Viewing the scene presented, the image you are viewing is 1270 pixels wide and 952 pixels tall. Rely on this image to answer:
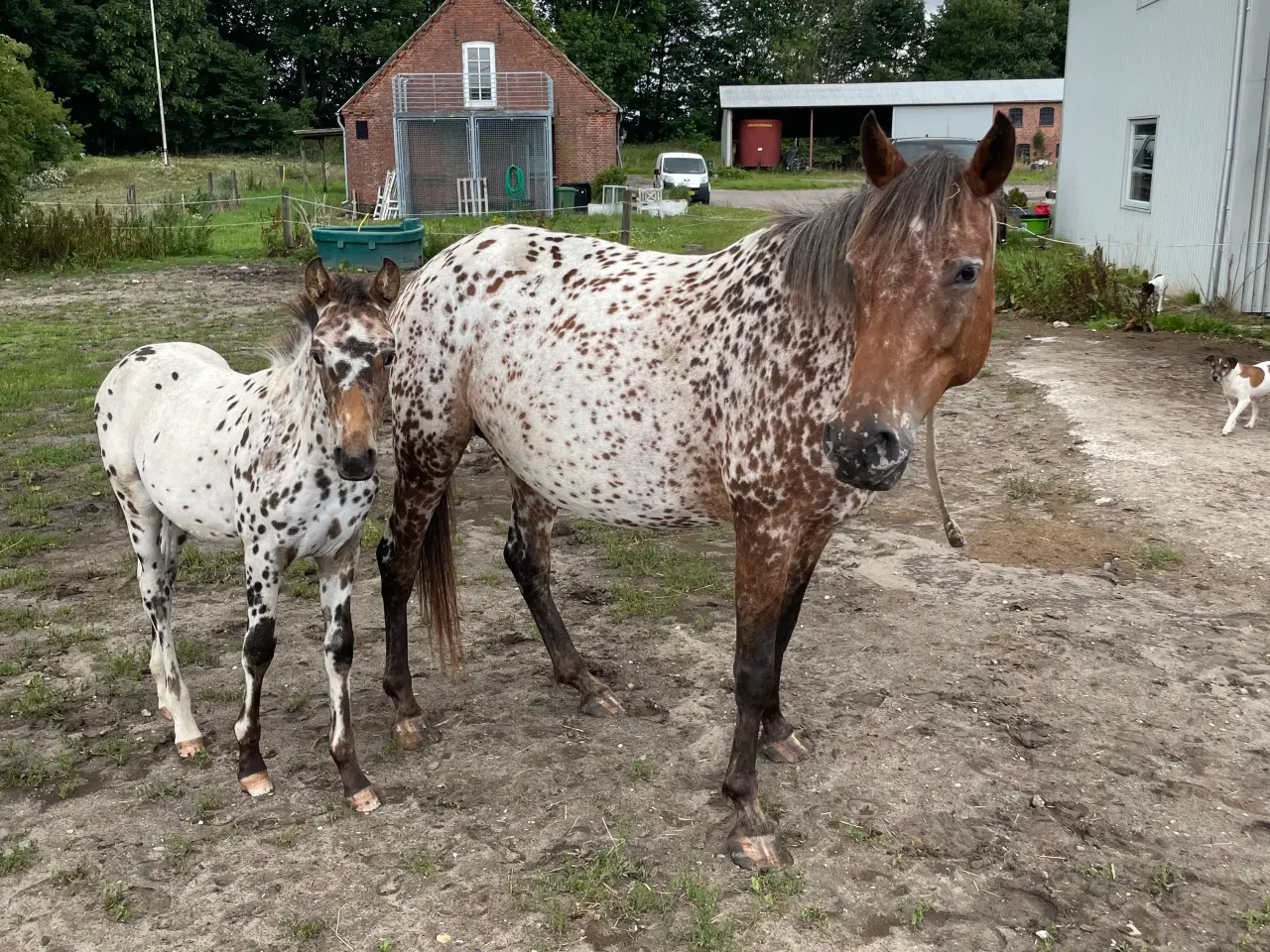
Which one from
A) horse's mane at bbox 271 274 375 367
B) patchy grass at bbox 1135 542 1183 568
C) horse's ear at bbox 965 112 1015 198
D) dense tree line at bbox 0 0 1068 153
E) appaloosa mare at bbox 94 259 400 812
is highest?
dense tree line at bbox 0 0 1068 153

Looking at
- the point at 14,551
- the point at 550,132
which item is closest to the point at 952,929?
the point at 14,551

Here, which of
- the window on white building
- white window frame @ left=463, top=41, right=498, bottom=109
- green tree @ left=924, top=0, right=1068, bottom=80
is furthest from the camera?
green tree @ left=924, top=0, right=1068, bottom=80

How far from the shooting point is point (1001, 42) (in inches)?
2431

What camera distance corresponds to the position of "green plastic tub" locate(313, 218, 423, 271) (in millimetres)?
16781

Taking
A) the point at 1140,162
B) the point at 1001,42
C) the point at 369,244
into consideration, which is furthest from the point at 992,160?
the point at 1001,42

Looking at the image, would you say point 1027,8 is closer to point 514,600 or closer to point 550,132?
point 550,132

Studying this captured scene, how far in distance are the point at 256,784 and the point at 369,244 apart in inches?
570

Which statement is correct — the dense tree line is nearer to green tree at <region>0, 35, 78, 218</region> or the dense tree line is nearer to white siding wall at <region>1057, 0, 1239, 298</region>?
green tree at <region>0, 35, 78, 218</region>

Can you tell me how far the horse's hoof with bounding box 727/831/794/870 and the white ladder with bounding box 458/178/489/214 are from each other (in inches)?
1058

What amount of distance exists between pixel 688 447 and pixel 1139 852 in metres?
1.95

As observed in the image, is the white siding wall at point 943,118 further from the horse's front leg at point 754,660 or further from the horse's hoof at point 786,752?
the horse's front leg at point 754,660

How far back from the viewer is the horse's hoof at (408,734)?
3.96 metres

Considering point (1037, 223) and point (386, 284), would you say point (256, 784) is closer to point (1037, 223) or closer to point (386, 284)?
point (386, 284)

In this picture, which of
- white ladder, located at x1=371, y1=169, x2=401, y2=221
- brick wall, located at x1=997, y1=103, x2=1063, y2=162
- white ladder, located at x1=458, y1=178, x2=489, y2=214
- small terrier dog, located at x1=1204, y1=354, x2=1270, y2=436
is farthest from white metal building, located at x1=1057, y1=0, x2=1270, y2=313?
brick wall, located at x1=997, y1=103, x2=1063, y2=162
